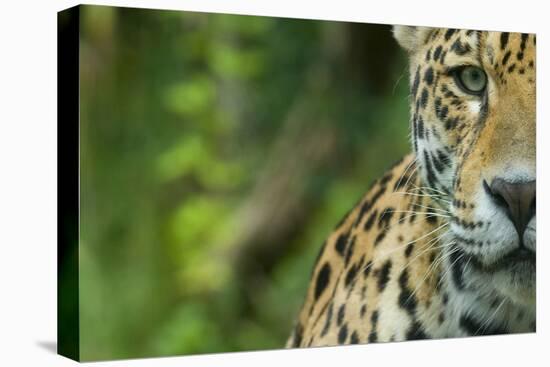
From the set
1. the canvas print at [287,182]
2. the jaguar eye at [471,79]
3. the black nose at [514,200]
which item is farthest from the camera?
the jaguar eye at [471,79]

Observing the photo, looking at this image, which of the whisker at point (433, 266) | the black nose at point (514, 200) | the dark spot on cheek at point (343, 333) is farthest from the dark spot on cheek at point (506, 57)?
the dark spot on cheek at point (343, 333)

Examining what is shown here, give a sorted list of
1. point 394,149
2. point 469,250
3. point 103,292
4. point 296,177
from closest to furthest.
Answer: point 469,250 < point 103,292 < point 394,149 < point 296,177

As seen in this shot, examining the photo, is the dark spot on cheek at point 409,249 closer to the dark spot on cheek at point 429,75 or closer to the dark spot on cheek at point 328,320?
the dark spot on cheek at point 328,320

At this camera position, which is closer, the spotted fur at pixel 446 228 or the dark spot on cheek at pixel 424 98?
the spotted fur at pixel 446 228

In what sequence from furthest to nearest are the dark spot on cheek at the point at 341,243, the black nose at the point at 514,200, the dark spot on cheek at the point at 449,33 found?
1. the dark spot on cheek at the point at 341,243
2. the dark spot on cheek at the point at 449,33
3. the black nose at the point at 514,200

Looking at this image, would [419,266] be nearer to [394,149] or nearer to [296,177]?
[394,149]

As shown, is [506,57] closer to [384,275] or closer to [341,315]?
[384,275]

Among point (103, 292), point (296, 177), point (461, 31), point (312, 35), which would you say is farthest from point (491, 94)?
point (103, 292)
